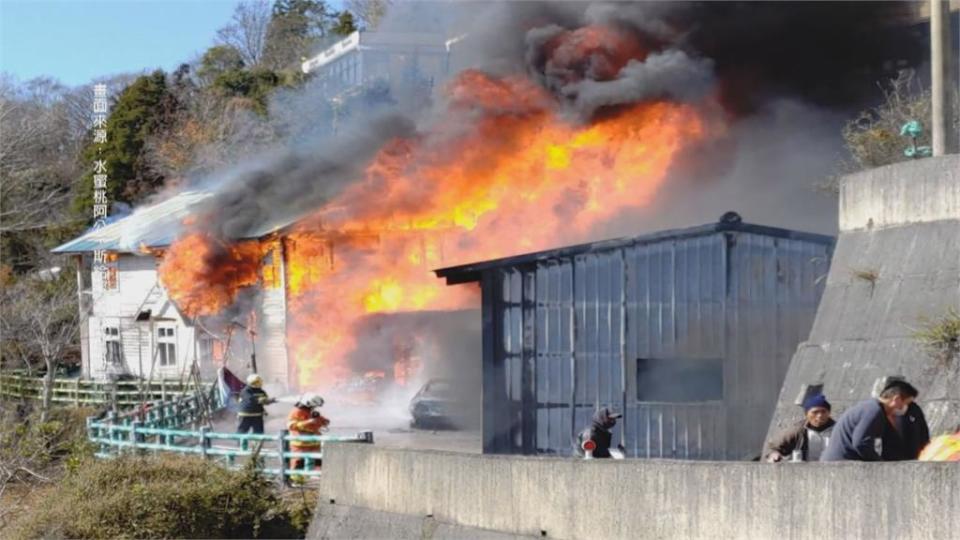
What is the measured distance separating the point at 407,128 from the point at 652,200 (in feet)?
17.7

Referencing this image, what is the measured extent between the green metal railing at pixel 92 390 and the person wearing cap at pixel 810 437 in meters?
21.9

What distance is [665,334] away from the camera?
57.9 ft

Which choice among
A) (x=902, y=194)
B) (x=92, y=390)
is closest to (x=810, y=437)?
(x=902, y=194)

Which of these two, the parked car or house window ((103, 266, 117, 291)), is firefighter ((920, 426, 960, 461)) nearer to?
the parked car

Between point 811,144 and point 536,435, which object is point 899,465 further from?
point 811,144

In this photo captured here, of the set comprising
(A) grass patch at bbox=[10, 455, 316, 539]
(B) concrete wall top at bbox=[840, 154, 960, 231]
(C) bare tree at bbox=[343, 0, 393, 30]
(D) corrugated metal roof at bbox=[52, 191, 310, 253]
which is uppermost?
(C) bare tree at bbox=[343, 0, 393, 30]

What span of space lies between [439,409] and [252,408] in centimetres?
500

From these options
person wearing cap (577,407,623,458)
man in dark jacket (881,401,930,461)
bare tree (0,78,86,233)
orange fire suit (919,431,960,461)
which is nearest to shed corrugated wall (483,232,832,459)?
person wearing cap (577,407,623,458)

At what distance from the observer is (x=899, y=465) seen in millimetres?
7168

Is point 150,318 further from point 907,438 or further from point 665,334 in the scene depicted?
point 907,438

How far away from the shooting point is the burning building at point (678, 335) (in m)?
17.4

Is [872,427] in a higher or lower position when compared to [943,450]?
higher

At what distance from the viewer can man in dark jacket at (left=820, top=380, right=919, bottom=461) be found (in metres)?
8.25

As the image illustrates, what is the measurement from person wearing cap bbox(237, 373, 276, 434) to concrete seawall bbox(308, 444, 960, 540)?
7016 millimetres
